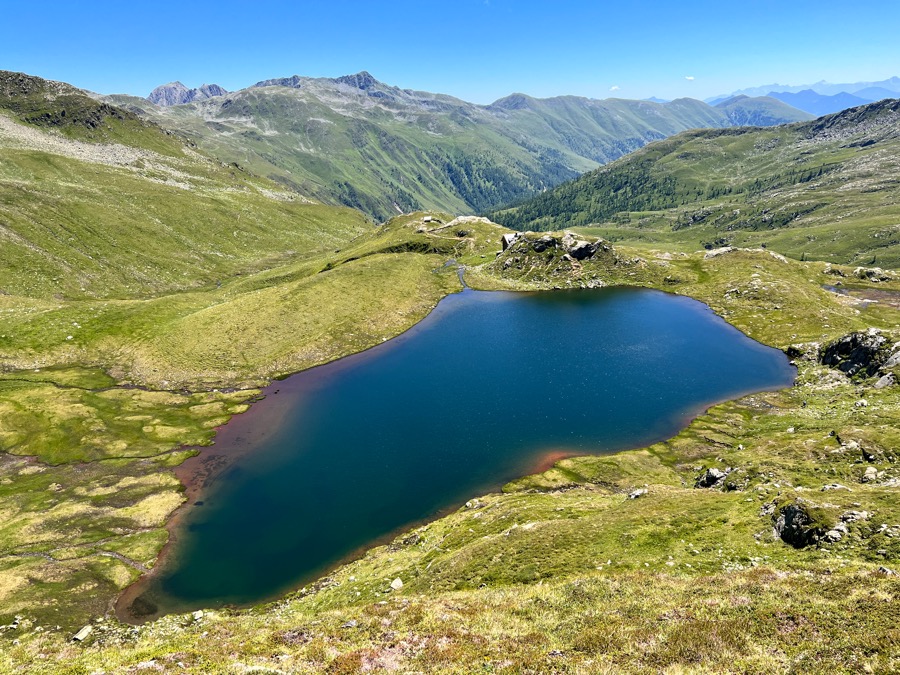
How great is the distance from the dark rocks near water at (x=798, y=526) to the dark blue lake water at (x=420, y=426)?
120ft

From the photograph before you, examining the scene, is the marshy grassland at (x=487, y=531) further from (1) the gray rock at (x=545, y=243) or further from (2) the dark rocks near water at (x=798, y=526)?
(1) the gray rock at (x=545, y=243)

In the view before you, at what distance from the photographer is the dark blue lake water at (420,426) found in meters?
57.1

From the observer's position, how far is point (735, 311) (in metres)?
140

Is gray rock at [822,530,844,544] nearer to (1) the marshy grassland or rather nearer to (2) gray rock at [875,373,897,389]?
(1) the marshy grassland

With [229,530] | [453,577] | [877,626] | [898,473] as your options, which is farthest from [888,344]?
[229,530]

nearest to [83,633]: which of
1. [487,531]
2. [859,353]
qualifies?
[487,531]

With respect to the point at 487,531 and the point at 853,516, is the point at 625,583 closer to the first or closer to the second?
the point at 853,516

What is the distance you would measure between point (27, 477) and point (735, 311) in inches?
7199

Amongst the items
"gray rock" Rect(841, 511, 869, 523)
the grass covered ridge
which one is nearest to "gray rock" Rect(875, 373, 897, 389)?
the grass covered ridge

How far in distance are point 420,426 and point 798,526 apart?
58219 millimetres

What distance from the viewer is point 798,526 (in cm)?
3475

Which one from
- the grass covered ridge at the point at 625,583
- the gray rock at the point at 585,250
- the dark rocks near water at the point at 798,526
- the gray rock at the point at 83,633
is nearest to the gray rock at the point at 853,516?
the grass covered ridge at the point at 625,583

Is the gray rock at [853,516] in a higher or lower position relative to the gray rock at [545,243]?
lower

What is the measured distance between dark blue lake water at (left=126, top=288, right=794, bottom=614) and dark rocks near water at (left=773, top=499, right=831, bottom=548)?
1446 inches
